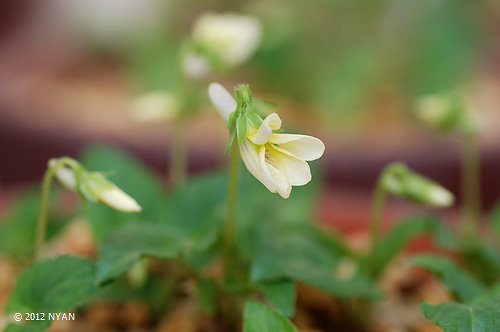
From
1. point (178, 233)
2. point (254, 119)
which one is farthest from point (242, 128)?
point (178, 233)

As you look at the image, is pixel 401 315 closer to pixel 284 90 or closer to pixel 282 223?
pixel 282 223

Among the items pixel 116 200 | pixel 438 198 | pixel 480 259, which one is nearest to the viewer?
pixel 116 200

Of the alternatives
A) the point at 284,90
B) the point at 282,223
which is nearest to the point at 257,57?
the point at 284,90

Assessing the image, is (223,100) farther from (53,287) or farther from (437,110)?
(437,110)

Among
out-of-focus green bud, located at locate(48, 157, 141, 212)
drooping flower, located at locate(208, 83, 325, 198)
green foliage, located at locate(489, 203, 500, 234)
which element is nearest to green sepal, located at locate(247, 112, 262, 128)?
drooping flower, located at locate(208, 83, 325, 198)

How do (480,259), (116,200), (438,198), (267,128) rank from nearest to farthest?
(267,128) → (116,200) → (438,198) → (480,259)

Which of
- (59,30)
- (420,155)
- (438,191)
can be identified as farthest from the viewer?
(59,30)

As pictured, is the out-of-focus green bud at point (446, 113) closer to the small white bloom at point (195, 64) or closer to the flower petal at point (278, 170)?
the small white bloom at point (195, 64)

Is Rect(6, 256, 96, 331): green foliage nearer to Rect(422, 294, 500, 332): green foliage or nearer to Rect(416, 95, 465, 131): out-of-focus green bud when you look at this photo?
Rect(422, 294, 500, 332): green foliage
